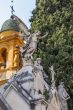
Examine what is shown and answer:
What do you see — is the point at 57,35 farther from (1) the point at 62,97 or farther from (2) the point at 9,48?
(2) the point at 9,48

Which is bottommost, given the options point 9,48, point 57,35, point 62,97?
point 62,97

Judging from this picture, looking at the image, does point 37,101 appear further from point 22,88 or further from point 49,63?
point 49,63

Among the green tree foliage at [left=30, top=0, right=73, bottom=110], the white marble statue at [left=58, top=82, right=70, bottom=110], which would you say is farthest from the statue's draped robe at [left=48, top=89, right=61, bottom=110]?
the green tree foliage at [left=30, top=0, right=73, bottom=110]

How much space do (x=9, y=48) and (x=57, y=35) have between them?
39.1ft

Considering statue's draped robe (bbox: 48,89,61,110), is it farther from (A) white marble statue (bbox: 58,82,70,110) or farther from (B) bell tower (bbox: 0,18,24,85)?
(B) bell tower (bbox: 0,18,24,85)

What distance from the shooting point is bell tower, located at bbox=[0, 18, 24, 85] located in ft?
87.5

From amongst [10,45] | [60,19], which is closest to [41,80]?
[60,19]

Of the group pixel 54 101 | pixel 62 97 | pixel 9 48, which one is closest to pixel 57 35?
pixel 62 97

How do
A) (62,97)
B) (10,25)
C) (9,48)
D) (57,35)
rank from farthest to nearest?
(10,25), (9,48), (57,35), (62,97)

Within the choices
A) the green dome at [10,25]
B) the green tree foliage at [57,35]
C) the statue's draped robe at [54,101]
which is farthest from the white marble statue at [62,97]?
the green dome at [10,25]

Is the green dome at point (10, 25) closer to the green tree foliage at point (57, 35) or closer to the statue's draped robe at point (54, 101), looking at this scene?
the green tree foliage at point (57, 35)

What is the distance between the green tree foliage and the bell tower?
8398mm

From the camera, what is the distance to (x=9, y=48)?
28047mm

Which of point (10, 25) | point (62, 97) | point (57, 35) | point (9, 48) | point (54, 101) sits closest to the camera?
point (54, 101)
